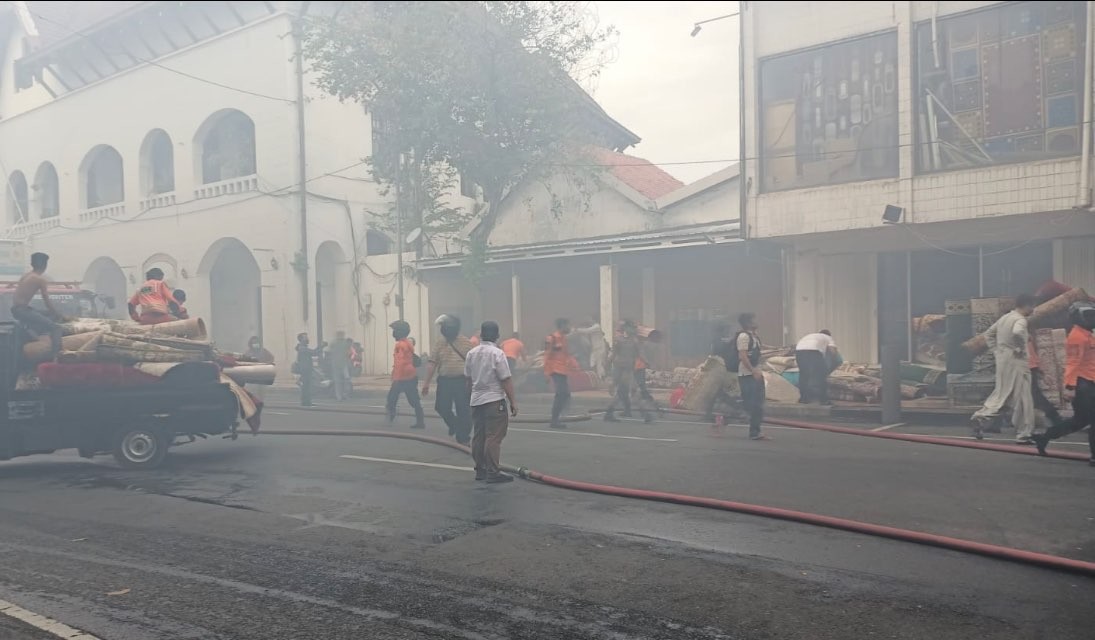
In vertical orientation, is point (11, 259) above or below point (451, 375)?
above

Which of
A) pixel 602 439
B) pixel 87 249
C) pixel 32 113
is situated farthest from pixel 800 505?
pixel 32 113

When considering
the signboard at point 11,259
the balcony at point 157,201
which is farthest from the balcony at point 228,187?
the signboard at point 11,259

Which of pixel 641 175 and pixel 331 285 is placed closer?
pixel 641 175

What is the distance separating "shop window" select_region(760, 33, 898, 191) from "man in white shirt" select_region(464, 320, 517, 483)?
11078mm

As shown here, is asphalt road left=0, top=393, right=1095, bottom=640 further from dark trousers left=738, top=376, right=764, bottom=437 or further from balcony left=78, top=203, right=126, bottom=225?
balcony left=78, top=203, right=126, bottom=225

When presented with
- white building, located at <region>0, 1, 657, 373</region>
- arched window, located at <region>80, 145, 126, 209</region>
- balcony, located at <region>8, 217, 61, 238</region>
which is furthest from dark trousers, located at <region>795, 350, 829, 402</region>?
balcony, located at <region>8, 217, 61, 238</region>

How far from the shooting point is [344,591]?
16.1 ft

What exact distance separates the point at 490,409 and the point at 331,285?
2043 cm

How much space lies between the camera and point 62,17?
95.3 feet

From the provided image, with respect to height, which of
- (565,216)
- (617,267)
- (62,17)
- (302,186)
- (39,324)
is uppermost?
(62,17)

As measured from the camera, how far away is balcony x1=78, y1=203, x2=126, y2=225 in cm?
2969

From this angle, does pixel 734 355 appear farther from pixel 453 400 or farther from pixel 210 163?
pixel 210 163

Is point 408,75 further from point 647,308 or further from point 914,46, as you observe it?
point 914,46

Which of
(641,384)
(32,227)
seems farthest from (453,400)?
(32,227)
